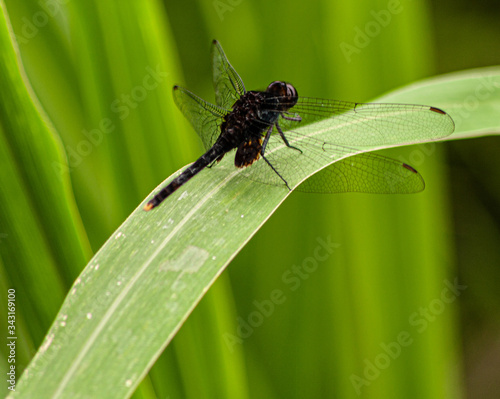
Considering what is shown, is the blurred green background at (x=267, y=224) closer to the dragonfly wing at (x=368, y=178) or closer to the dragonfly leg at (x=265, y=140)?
the dragonfly wing at (x=368, y=178)

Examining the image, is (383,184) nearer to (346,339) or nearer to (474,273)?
(346,339)

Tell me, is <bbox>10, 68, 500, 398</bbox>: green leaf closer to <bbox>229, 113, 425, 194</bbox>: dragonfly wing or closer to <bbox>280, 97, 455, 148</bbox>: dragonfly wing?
<bbox>229, 113, 425, 194</bbox>: dragonfly wing

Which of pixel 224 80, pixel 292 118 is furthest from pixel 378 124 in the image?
pixel 224 80

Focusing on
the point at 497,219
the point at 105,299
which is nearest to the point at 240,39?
the point at 105,299

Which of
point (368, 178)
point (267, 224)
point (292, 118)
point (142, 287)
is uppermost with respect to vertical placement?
point (292, 118)

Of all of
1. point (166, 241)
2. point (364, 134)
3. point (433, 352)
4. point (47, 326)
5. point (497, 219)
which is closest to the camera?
point (166, 241)

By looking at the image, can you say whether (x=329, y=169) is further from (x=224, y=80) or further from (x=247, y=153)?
(x=224, y=80)
